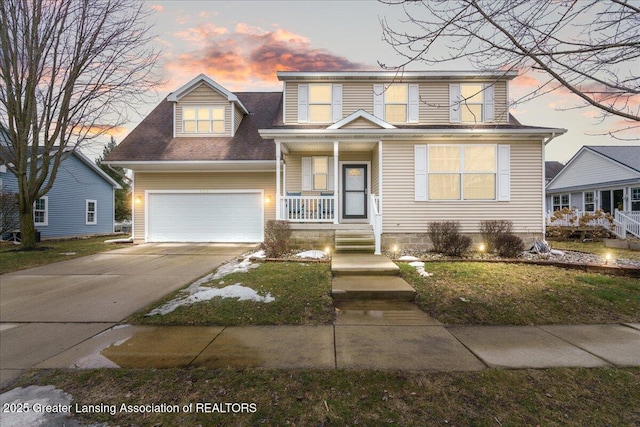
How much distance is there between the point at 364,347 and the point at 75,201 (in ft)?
71.6

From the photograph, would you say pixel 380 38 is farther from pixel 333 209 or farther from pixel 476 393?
pixel 333 209

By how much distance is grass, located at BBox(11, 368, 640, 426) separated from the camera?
2145 mm

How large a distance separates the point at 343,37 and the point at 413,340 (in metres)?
8.09

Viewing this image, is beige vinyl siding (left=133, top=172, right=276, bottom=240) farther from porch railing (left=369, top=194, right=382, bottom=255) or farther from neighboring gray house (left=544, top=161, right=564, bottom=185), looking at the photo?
neighboring gray house (left=544, top=161, right=564, bottom=185)

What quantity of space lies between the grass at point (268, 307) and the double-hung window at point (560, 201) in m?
24.0

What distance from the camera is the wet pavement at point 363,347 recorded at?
2941 millimetres

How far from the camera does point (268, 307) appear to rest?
4.53 m

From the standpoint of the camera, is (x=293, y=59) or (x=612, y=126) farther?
(x=293, y=59)

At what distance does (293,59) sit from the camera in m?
11.5

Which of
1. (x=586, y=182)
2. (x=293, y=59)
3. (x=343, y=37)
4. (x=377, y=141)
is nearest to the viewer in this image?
(x=343, y=37)

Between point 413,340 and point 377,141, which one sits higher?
point 377,141

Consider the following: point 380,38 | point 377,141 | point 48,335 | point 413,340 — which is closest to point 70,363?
point 48,335

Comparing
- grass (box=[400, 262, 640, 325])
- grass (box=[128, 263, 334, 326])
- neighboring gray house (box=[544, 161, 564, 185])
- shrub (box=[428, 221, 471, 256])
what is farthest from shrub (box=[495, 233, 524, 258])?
neighboring gray house (box=[544, 161, 564, 185])

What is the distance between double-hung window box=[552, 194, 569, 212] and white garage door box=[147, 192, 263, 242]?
74.6ft
